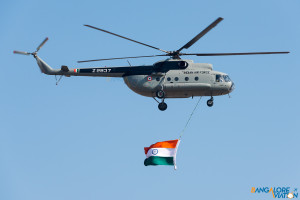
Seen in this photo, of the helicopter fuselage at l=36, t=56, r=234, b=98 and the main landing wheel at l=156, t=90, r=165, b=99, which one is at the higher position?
the helicopter fuselage at l=36, t=56, r=234, b=98

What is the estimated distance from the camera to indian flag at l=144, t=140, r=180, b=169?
4181 centimetres

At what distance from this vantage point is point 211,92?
4262 centimetres

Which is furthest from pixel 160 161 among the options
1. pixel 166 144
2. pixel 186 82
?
pixel 186 82

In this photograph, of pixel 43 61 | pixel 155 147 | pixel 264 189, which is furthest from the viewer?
pixel 43 61

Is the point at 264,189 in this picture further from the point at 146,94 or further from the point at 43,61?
the point at 43,61

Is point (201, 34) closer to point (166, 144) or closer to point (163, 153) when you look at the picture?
point (166, 144)

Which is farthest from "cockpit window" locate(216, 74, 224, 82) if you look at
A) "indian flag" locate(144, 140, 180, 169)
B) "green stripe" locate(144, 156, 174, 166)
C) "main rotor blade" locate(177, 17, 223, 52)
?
"green stripe" locate(144, 156, 174, 166)

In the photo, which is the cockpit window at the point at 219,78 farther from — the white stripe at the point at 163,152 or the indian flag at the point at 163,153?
the white stripe at the point at 163,152

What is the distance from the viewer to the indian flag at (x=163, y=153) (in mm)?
41812

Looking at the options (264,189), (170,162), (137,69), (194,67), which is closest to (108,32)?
(137,69)

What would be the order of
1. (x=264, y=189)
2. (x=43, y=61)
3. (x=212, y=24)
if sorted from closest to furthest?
(x=212, y=24) < (x=264, y=189) < (x=43, y=61)

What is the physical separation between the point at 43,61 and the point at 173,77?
37.9 ft

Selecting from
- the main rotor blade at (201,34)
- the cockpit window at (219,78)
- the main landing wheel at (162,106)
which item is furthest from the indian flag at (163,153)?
the main rotor blade at (201,34)

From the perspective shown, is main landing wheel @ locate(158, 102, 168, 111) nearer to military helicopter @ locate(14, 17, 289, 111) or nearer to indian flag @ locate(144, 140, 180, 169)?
military helicopter @ locate(14, 17, 289, 111)
